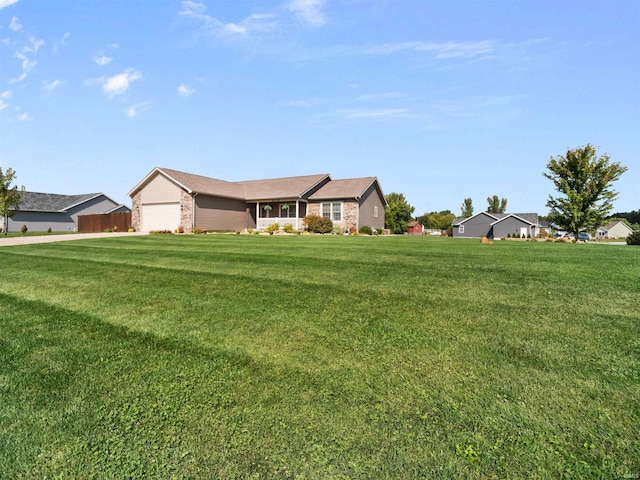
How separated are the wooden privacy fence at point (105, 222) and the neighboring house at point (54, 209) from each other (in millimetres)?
9195

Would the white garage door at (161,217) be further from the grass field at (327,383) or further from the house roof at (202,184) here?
the grass field at (327,383)

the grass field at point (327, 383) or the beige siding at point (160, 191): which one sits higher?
the beige siding at point (160, 191)

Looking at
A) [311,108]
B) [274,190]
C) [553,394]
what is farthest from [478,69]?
[274,190]

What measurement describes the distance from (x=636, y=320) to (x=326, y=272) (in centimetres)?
453

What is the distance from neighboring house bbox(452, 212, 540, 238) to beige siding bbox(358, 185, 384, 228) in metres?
28.3

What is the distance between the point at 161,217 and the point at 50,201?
913 inches

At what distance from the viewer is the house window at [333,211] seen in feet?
82.3

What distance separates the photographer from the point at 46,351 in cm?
329

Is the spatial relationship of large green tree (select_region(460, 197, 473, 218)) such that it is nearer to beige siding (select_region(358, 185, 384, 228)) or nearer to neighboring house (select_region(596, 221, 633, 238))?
neighboring house (select_region(596, 221, 633, 238))

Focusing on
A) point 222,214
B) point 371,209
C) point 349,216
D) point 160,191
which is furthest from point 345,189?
point 160,191

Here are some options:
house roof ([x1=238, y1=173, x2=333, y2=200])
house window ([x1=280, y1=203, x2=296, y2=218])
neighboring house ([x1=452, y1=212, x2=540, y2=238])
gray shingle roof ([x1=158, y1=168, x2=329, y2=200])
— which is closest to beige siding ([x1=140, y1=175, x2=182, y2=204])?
gray shingle roof ([x1=158, y1=168, x2=329, y2=200])

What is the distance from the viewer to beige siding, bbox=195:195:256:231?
946 inches

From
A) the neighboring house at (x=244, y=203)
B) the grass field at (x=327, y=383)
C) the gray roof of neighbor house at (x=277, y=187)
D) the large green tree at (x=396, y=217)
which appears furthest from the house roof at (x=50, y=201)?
the grass field at (x=327, y=383)

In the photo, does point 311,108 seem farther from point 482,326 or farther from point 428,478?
point 428,478
